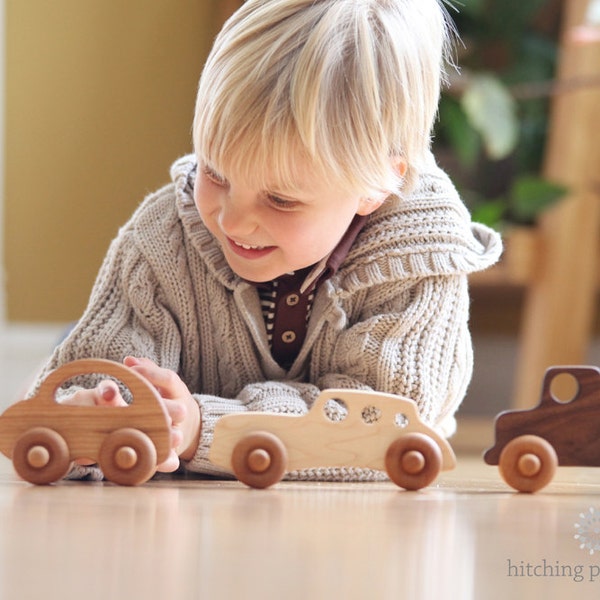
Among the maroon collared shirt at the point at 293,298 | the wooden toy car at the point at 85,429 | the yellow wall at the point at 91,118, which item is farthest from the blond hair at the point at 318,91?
the yellow wall at the point at 91,118

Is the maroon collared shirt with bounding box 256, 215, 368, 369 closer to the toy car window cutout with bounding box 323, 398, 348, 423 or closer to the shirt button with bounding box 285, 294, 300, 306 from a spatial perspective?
the shirt button with bounding box 285, 294, 300, 306

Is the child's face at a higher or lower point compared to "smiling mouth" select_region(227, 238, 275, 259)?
higher

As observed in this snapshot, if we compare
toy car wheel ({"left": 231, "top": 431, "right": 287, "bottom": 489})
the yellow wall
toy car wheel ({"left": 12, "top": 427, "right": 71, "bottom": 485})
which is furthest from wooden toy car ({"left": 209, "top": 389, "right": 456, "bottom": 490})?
the yellow wall

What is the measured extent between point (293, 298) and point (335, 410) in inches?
6.5

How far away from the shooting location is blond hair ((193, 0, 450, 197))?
3.11 feet

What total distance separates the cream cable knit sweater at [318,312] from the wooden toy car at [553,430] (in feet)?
0.36

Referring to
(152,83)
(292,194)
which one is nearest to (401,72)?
(292,194)

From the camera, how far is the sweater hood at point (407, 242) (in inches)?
43.8

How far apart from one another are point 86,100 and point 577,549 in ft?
8.14

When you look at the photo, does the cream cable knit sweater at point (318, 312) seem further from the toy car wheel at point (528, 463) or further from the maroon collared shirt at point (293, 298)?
the toy car wheel at point (528, 463)

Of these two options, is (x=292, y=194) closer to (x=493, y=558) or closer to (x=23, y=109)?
(x=493, y=558)

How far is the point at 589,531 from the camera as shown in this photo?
79 cm

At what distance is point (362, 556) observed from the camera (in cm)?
65

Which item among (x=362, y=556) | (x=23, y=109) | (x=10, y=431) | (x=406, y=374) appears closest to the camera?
(x=362, y=556)
